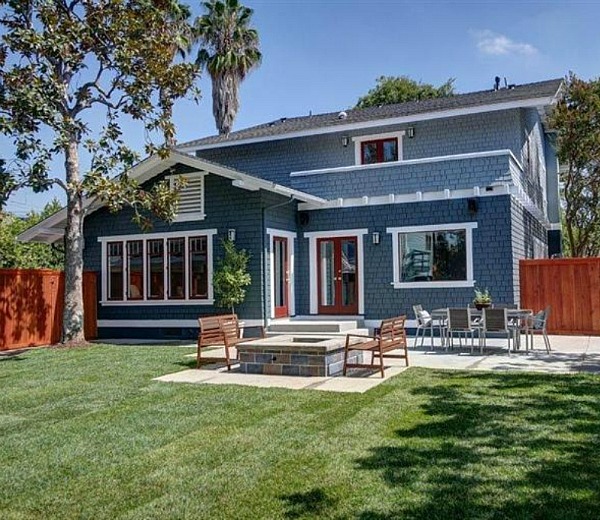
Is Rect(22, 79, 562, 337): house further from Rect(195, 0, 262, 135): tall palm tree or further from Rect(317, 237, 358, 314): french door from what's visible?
Rect(195, 0, 262, 135): tall palm tree

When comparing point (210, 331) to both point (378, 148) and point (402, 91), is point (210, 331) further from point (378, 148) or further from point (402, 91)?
point (402, 91)

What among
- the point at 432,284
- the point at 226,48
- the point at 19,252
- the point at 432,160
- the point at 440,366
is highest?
the point at 226,48

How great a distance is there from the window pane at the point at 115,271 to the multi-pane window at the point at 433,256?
805 centimetres

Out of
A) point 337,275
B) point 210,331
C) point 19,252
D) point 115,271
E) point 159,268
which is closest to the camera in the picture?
point 210,331

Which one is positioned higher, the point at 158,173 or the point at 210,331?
the point at 158,173

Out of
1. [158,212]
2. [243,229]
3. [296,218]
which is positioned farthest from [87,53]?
[296,218]

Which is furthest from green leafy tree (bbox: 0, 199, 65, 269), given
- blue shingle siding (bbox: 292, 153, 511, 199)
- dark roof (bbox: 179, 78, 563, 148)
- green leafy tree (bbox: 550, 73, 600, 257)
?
green leafy tree (bbox: 550, 73, 600, 257)

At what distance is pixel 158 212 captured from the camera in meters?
14.6

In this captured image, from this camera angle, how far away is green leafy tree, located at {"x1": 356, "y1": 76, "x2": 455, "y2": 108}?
34.3m

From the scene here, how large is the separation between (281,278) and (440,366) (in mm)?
6482

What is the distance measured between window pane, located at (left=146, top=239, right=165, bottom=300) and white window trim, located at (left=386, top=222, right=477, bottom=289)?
631cm

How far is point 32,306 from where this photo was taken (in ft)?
48.9

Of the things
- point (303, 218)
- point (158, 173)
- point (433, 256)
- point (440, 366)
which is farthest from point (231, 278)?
point (440, 366)

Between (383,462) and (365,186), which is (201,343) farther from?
(365,186)
